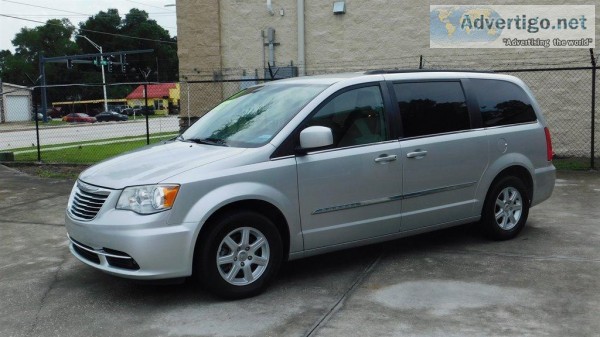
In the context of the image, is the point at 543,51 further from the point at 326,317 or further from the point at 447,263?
the point at 326,317

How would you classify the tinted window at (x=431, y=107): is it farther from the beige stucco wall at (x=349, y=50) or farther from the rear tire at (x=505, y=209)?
the beige stucco wall at (x=349, y=50)

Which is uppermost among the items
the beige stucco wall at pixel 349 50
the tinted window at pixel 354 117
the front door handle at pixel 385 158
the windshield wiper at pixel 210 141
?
the beige stucco wall at pixel 349 50

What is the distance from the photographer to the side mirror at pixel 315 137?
5.07m

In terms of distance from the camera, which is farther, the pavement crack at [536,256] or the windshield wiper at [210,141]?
the pavement crack at [536,256]

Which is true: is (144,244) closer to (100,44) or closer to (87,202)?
(87,202)

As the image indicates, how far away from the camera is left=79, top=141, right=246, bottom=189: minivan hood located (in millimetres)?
4770

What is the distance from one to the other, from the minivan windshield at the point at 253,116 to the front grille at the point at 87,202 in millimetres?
1065

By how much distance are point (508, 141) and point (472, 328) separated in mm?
2736

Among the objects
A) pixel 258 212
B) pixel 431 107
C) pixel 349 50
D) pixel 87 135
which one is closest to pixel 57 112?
pixel 87 135

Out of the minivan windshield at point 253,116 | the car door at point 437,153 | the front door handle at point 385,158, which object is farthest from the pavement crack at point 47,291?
the car door at point 437,153

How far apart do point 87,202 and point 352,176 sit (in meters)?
2.21

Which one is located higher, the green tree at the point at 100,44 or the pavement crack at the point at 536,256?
the green tree at the point at 100,44

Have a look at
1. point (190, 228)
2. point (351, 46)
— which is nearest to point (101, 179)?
point (190, 228)

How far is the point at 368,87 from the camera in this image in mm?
5734
